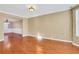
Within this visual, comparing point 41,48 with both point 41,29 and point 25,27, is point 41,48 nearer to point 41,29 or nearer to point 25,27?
point 41,29

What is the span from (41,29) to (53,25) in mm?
1100

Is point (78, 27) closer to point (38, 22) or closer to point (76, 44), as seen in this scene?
point (76, 44)

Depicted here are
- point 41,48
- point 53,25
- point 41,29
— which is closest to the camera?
point 41,48

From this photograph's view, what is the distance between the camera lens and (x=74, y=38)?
12.3 feet

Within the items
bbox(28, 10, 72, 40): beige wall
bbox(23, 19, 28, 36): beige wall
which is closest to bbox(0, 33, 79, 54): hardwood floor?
bbox(28, 10, 72, 40): beige wall

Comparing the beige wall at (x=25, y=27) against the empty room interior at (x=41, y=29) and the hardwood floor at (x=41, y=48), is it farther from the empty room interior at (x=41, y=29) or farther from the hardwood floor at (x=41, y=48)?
the hardwood floor at (x=41, y=48)

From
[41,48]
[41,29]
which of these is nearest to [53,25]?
[41,29]

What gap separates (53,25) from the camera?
554 centimetres

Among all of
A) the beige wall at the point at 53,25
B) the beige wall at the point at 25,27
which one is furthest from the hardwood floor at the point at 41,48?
the beige wall at the point at 25,27

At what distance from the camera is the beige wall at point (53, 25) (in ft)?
14.0

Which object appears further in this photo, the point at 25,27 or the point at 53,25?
the point at 25,27

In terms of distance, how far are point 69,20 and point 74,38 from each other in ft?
Result: 2.49

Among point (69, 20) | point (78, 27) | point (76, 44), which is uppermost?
point (69, 20)
